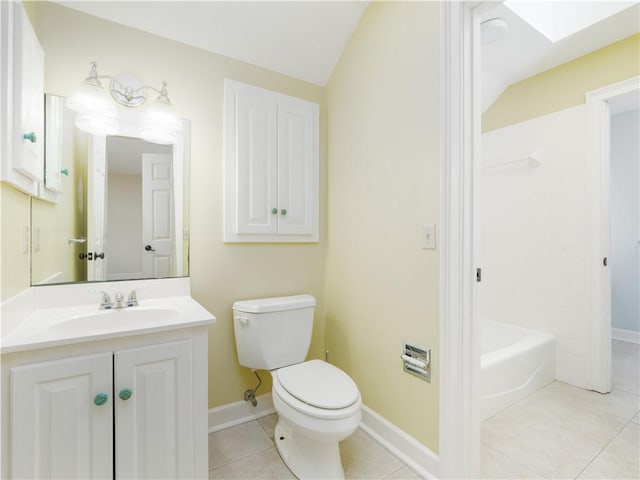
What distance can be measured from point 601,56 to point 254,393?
3162 millimetres

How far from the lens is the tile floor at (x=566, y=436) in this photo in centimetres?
144

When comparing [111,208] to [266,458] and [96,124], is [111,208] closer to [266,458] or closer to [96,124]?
[96,124]

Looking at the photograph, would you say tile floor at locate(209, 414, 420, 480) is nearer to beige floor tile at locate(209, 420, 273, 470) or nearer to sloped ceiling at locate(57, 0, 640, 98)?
beige floor tile at locate(209, 420, 273, 470)

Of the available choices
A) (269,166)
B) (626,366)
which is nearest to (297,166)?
(269,166)

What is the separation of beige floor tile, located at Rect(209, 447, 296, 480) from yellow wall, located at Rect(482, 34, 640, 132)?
294 centimetres

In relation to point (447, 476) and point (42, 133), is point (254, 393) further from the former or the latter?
point (42, 133)

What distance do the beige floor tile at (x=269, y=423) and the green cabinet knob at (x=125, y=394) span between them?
899mm

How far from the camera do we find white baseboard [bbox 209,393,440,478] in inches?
55.1

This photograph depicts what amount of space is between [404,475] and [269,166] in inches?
68.1

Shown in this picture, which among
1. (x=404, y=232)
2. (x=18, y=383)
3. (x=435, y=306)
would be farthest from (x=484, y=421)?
(x=18, y=383)

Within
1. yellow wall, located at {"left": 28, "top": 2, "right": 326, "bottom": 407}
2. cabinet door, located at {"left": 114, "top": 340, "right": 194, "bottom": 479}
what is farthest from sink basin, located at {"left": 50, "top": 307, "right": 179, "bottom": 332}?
yellow wall, located at {"left": 28, "top": 2, "right": 326, "bottom": 407}

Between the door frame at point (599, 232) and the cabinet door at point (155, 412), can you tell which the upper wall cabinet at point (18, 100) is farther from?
the door frame at point (599, 232)

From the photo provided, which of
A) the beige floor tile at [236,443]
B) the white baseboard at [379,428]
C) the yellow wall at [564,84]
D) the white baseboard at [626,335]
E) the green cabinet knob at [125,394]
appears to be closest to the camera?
the green cabinet knob at [125,394]

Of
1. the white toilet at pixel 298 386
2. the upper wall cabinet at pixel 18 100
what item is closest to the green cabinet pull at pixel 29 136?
the upper wall cabinet at pixel 18 100
